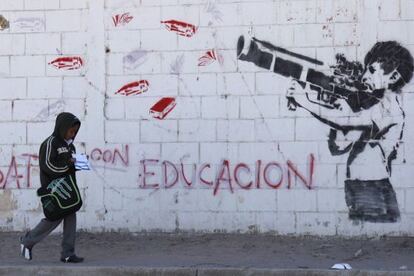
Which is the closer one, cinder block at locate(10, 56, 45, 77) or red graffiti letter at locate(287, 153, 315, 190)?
red graffiti letter at locate(287, 153, 315, 190)

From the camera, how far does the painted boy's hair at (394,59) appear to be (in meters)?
8.57

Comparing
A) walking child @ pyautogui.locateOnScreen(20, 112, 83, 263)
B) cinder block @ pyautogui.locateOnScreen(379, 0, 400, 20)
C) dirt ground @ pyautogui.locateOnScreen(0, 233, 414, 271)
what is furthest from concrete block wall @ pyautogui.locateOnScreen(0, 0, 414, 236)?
walking child @ pyautogui.locateOnScreen(20, 112, 83, 263)

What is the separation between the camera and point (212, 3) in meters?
8.95

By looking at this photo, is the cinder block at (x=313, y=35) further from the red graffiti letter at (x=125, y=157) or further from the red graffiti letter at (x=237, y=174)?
the red graffiti letter at (x=125, y=157)

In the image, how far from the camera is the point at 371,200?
859 cm

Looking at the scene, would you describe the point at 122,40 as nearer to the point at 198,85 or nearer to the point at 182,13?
the point at 182,13

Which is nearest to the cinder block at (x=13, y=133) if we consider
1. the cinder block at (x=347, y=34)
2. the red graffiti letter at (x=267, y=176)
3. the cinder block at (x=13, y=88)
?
the cinder block at (x=13, y=88)

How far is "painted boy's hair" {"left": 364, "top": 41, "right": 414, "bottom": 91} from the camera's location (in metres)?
8.57

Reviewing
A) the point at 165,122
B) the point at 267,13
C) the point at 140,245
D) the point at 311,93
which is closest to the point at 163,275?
the point at 140,245

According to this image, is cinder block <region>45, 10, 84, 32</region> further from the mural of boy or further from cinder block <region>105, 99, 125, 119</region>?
the mural of boy

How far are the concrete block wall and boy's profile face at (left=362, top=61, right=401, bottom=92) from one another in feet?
0.73

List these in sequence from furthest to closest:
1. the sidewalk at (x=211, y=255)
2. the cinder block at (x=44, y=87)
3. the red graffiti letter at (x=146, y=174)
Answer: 1. the cinder block at (x=44, y=87)
2. the red graffiti letter at (x=146, y=174)
3. the sidewalk at (x=211, y=255)

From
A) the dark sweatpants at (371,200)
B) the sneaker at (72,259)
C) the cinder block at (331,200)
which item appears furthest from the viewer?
the cinder block at (331,200)

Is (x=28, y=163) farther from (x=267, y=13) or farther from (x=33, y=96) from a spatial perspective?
(x=267, y=13)
